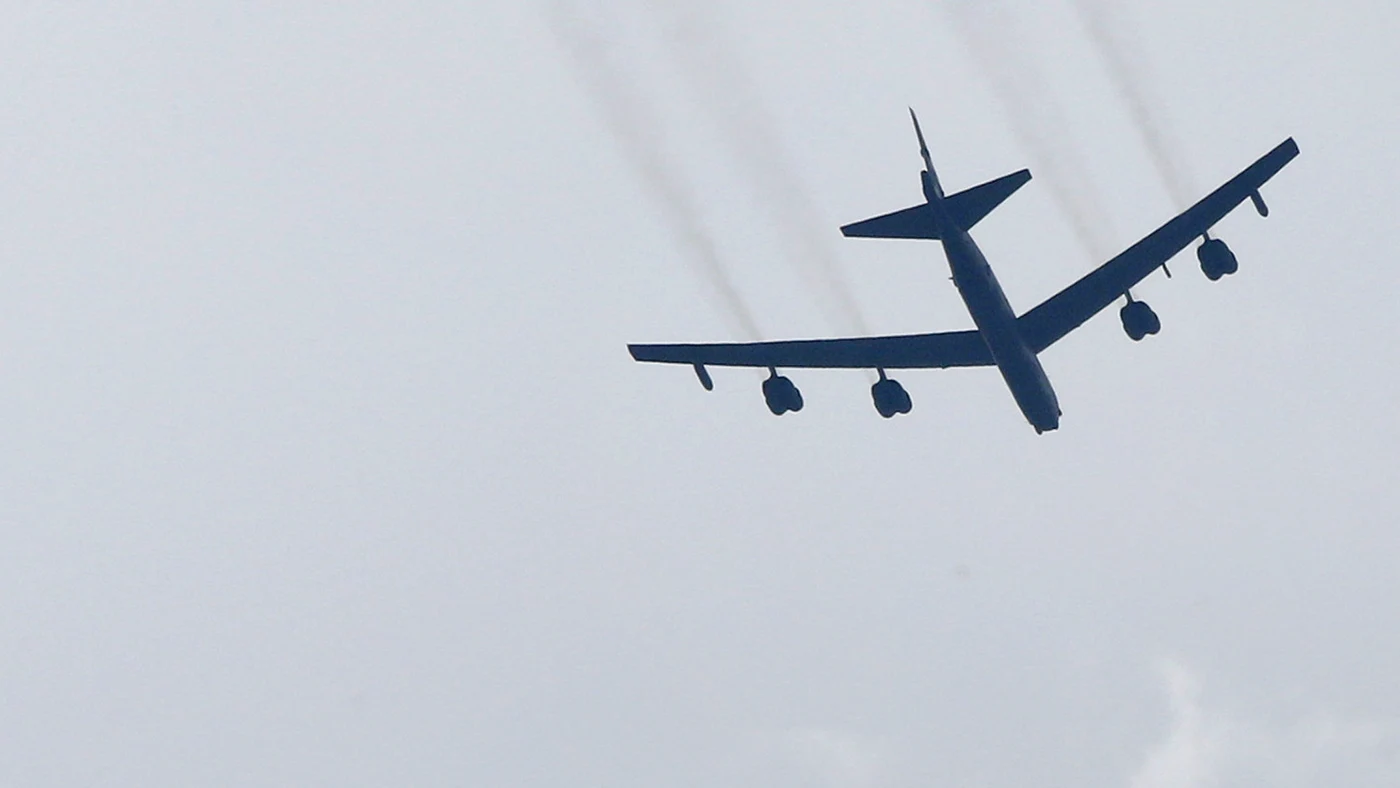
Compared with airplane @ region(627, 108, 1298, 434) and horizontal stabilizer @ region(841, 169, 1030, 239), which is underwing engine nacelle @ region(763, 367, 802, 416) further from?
horizontal stabilizer @ region(841, 169, 1030, 239)

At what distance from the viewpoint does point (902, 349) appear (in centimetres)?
6456

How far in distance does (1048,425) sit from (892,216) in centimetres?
803

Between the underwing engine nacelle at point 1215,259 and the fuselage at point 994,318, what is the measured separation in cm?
531

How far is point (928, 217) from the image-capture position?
193 feet

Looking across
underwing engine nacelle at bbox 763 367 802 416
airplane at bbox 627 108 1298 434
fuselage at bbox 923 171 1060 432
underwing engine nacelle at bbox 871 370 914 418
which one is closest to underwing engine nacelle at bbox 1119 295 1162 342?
airplane at bbox 627 108 1298 434

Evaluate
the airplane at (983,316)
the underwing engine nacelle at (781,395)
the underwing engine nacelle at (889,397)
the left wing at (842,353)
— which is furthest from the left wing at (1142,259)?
the underwing engine nacelle at (781,395)

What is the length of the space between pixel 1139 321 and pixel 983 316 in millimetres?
5761

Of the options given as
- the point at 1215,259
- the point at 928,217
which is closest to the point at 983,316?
the point at 928,217

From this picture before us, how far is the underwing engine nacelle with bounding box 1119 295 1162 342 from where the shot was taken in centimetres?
6356

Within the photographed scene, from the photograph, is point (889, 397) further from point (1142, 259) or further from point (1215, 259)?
point (1215, 259)

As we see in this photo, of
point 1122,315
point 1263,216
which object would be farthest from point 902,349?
point 1263,216

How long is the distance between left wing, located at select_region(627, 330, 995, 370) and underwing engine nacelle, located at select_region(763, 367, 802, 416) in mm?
761

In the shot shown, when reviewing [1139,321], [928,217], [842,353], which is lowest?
[1139,321]

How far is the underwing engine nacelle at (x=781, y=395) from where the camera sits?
214 ft
